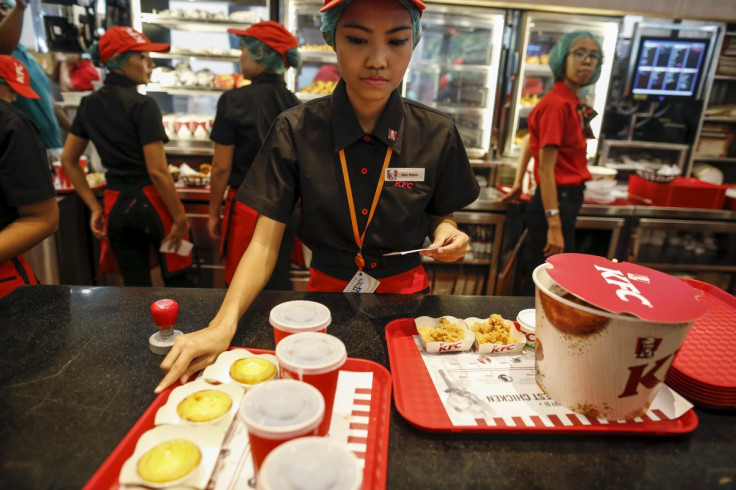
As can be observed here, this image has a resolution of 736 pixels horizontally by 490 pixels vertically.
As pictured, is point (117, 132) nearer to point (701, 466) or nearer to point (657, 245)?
point (701, 466)

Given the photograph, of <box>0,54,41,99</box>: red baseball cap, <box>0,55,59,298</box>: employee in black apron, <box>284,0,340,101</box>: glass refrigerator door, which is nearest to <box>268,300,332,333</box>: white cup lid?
<box>0,55,59,298</box>: employee in black apron

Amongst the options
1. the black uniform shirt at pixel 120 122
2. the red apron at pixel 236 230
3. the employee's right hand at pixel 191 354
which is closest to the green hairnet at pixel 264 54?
the black uniform shirt at pixel 120 122

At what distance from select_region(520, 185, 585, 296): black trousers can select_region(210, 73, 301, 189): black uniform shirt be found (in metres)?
1.74

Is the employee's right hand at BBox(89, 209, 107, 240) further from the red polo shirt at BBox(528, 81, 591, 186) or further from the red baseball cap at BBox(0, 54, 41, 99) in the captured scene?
the red polo shirt at BBox(528, 81, 591, 186)

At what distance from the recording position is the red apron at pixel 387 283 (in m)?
1.52

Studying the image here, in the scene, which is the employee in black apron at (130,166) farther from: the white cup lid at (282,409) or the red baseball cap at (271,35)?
the white cup lid at (282,409)

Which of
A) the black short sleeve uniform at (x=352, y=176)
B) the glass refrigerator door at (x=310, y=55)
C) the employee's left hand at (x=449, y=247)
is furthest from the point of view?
A: the glass refrigerator door at (x=310, y=55)

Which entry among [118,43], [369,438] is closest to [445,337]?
[369,438]

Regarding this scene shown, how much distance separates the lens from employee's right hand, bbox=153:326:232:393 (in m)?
0.88

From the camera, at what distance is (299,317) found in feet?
2.83

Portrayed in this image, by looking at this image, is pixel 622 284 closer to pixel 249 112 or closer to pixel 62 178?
pixel 249 112

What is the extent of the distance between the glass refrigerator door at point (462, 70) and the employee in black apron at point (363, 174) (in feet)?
8.74

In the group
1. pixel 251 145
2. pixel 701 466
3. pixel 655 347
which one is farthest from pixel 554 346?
pixel 251 145

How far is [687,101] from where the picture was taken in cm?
397
